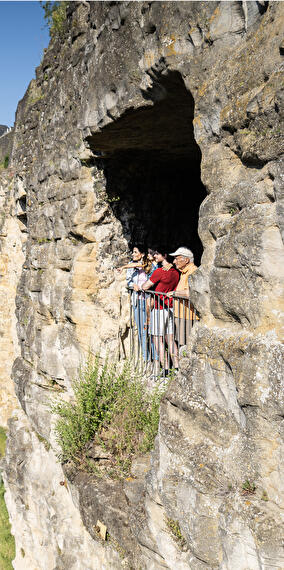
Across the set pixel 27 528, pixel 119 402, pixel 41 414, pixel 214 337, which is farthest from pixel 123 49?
pixel 27 528

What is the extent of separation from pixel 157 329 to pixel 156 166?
2.23 m

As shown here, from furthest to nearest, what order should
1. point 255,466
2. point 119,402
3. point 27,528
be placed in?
1. point 27,528
2. point 119,402
3. point 255,466

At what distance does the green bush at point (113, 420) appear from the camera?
12.1 feet

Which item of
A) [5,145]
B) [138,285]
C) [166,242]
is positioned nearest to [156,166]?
[166,242]

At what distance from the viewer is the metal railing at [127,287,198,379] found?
416 cm

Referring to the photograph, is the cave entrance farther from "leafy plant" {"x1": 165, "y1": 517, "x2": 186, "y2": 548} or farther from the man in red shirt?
"leafy plant" {"x1": 165, "y1": 517, "x2": 186, "y2": 548}

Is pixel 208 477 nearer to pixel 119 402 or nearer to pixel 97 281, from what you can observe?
pixel 119 402

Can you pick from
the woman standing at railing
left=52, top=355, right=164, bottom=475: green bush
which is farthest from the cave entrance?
left=52, top=355, right=164, bottom=475: green bush

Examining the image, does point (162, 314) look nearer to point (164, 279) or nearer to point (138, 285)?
point (164, 279)

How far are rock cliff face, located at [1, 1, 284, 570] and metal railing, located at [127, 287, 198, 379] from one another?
18cm

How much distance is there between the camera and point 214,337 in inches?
101

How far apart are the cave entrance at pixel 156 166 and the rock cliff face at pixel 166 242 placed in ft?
0.08

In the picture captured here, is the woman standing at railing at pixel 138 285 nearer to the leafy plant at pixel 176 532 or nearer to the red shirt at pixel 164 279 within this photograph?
the red shirt at pixel 164 279

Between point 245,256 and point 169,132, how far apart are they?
2.31 meters
